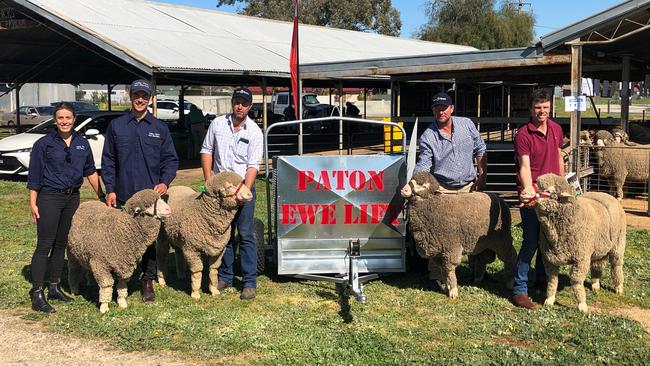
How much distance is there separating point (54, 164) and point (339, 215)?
9.24 ft

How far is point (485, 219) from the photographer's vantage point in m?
6.07

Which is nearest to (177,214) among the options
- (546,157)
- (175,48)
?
(546,157)

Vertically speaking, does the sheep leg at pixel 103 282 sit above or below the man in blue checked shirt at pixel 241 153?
below

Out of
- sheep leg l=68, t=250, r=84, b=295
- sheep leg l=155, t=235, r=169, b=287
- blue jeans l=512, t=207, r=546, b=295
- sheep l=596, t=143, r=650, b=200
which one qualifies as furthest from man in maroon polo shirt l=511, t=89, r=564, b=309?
sheep l=596, t=143, r=650, b=200

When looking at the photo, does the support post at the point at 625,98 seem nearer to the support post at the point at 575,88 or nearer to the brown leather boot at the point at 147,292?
the support post at the point at 575,88

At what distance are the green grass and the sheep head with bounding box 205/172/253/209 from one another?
103 centimetres

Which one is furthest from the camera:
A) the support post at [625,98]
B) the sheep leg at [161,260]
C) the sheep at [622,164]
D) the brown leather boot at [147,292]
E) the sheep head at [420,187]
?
the support post at [625,98]

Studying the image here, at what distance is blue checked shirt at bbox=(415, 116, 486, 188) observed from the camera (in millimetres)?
6184

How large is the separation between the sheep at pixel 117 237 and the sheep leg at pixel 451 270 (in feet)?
8.89

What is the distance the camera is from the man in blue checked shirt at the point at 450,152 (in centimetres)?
617

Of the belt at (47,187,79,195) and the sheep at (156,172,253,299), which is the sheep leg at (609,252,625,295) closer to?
the sheep at (156,172,253,299)

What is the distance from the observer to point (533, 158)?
18.9ft

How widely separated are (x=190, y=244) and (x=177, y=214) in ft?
1.15

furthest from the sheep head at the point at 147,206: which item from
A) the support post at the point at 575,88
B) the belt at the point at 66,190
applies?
the support post at the point at 575,88
